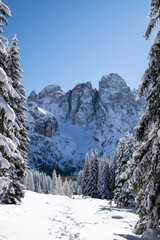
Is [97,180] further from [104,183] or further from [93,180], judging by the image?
[104,183]

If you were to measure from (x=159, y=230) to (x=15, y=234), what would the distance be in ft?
18.5

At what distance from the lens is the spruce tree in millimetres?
6621

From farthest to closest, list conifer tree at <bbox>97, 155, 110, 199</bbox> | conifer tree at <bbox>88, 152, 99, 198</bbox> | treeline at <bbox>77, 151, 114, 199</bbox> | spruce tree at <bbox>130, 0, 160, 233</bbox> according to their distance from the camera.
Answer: conifer tree at <bbox>88, 152, 99, 198</bbox> → treeline at <bbox>77, 151, 114, 199</bbox> → conifer tree at <bbox>97, 155, 110, 199</bbox> → spruce tree at <bbox>130, 0, 160, 233</bbox>

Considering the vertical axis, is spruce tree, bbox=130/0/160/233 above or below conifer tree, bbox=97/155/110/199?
above

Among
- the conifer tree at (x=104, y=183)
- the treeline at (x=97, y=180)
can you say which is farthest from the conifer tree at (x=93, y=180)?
the conifer tree at (x=104, y=183)

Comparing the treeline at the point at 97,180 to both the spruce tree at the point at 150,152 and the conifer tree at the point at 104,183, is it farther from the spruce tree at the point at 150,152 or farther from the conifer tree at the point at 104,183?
the spruce tree at the point at 150,152

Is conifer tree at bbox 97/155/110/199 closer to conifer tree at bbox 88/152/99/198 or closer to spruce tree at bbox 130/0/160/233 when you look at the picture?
conifer tree at bbox 88/152/99/198

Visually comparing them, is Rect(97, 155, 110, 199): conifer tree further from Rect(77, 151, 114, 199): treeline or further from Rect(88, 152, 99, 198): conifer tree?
Rect(88, 152, 99, 198): conifer tree

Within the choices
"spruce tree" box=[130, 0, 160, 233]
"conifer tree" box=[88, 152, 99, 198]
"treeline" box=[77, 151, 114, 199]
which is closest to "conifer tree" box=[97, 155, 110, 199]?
"treeline" box=[77, 151, 114, 199]

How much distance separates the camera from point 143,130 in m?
7.28

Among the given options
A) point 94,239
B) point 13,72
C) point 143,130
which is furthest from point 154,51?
point 13,72

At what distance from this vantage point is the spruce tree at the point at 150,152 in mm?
6621

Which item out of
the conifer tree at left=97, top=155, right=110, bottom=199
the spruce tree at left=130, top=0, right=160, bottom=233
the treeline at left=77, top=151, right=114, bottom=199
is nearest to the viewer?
the spruce tree at left=130, top=0, right=160, bottom=233

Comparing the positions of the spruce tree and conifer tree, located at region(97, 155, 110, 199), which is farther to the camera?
conifer tree, located at region(97, 155, 110, 199)
